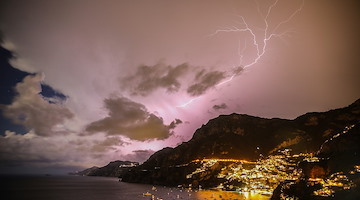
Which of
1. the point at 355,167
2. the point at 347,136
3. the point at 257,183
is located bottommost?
the point at 257,183

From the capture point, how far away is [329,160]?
220ft

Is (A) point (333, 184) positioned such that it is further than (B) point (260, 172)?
No

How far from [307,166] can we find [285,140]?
142995 mm

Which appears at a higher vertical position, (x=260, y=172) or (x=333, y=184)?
(x=333, y=184)

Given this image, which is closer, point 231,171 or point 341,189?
point 341,189

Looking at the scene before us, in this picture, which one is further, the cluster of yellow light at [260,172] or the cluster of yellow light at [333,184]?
the cluster of yellow light at [260,172]

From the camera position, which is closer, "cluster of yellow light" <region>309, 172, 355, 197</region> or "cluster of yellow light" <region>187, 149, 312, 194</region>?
"cluster of yellow light" <region>309, 172, 355, 197</region>

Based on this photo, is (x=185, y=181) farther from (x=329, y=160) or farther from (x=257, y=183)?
(x=329, y=160)

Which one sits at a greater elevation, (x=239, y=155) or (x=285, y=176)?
(x=239, y=155)

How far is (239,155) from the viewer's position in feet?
649

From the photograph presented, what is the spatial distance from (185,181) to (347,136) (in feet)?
460

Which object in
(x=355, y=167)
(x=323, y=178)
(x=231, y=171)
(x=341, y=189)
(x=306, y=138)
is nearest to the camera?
(x=341, y=189)

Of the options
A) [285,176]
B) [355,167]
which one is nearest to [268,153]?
[285,176]

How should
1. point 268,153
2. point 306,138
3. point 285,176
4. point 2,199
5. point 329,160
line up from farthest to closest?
point 268,153 < point 306,138 < point 285,176 < point 2,199 < point 329,160
